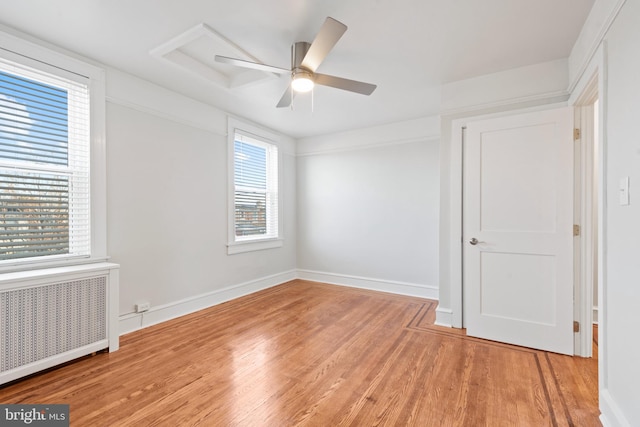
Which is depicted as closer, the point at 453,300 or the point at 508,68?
the point at 508,68

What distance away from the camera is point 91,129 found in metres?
2.61

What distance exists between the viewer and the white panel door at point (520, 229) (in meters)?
2.51

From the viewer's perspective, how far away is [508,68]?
2.75 metres

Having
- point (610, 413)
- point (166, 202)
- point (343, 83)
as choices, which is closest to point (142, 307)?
point (166, 202)

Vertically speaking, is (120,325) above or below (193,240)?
below

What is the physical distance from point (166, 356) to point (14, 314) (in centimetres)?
105

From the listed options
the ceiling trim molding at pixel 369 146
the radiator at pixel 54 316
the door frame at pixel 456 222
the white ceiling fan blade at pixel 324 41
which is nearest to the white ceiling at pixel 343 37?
the white ceiling fan blade at pixel 324 41

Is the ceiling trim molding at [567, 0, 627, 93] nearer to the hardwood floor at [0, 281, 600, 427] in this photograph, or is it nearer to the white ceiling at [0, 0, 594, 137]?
the white ceiling at [0, 0, 594, 137]

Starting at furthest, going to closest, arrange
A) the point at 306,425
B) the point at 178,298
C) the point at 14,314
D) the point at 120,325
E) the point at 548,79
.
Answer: the point at 178,298
the point at 120,325
the point at 548,79
the point at 14,314
the point at 306,425

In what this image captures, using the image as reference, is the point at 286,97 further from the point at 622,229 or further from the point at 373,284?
the point at 373,284

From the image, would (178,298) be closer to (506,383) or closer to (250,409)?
(250,409)

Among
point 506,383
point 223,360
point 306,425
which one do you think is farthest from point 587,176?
point 223,360

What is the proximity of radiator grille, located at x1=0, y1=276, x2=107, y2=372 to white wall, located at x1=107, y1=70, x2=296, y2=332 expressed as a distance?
44 centimetres

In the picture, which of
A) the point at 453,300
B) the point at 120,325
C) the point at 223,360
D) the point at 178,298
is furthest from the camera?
the point at 178,298
